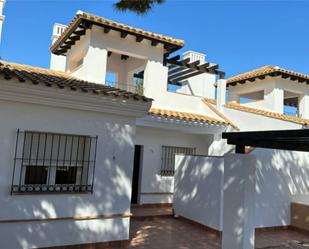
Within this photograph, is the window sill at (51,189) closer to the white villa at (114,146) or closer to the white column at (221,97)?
the white villa at (114,146)

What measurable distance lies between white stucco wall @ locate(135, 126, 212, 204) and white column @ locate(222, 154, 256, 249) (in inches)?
346

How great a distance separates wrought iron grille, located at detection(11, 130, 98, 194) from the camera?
306 inches

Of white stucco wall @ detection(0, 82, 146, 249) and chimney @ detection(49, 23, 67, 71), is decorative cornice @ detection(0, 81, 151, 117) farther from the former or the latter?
chimney @ detection(49, 23, 67, 71)

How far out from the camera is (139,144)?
1495 cm

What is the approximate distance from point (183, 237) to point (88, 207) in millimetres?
3722

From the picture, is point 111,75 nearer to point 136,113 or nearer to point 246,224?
point 136,113

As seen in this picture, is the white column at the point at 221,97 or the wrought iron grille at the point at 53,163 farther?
the white column at the point at 221,97

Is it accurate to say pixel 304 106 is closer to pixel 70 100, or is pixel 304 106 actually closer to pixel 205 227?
pixel 205 227

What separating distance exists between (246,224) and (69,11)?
15.1 meters

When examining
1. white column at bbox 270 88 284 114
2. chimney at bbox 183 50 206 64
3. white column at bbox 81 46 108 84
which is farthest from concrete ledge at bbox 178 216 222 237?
chimney at bbox 183 50 206 64

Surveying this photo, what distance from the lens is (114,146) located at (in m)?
8.86

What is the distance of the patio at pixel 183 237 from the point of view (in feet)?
30.8

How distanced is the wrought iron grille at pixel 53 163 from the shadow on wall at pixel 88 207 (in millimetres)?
225

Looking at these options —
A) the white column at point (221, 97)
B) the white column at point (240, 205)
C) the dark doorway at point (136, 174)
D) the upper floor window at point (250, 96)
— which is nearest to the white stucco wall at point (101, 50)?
the white column at point (221, 97)
